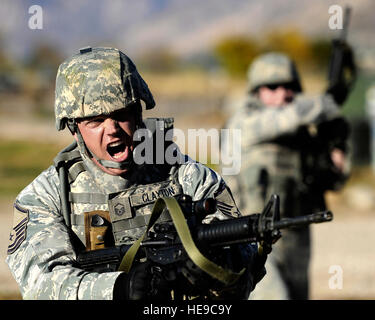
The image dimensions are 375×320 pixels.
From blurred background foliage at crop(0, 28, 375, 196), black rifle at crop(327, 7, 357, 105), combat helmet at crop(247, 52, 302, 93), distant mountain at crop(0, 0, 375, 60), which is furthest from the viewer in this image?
distant mountain at crop(0, 0, 375, 60)

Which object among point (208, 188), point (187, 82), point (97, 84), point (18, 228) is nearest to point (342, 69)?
point (208, 188)

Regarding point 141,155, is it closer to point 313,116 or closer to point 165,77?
point 313,116

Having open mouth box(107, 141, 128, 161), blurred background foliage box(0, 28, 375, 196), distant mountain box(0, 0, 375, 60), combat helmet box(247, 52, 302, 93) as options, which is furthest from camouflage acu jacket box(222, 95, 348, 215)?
distant mountain box(0, 0, 375, 60)

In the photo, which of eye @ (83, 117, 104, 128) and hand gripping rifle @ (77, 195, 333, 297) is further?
eye @ (83, 117, 104, 128)

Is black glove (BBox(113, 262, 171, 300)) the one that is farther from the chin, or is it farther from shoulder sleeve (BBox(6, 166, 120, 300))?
the chin

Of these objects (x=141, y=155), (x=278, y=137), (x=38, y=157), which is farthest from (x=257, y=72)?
(x=38, y=157)

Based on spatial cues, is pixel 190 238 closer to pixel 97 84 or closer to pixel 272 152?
pixel 97 84

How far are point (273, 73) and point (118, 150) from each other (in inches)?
186

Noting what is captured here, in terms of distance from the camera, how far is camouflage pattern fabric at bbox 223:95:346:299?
310 inches

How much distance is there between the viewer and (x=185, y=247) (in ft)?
11.7

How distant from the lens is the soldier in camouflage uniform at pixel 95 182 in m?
3.95

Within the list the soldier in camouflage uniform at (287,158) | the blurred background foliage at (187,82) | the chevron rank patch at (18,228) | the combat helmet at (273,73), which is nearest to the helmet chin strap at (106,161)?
the chevron rank patch at (18,228)

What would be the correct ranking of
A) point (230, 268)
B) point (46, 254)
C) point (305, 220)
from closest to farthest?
1. point (305, 220)
2. point (230, 268)
3. point (46, 254)

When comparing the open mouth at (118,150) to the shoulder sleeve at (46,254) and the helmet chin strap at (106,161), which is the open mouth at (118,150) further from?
the shoulder sleeve at (46,254)
